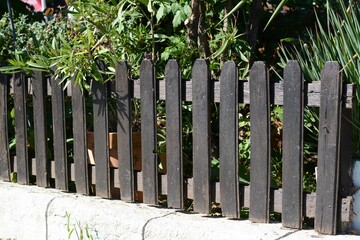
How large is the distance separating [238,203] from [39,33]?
2552 millimetres

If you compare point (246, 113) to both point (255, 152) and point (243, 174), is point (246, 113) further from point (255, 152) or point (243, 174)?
point (255, 152)

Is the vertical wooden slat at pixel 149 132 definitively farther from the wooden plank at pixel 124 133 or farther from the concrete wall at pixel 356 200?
the concrete wall at pixel 356 200

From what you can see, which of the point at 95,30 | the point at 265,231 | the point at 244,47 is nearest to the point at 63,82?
the point at 95,30

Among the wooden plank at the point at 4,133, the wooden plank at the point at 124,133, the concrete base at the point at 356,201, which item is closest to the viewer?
the concrete base at the point at 356,201

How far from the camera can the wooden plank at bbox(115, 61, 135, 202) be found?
4.30m

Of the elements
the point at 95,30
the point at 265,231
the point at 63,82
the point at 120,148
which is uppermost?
the point at 95,30

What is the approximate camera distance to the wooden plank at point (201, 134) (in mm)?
3957

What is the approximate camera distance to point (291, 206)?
12.2 ft

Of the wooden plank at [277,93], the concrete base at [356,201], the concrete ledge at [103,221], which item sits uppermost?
the wooden plank at [277,93]

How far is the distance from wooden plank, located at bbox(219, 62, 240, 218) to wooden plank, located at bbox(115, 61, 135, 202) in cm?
67

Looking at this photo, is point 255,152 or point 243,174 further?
point 243,174

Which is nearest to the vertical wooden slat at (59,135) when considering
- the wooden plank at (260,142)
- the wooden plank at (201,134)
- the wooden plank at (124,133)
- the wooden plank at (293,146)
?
the wooden plank at (124,133)

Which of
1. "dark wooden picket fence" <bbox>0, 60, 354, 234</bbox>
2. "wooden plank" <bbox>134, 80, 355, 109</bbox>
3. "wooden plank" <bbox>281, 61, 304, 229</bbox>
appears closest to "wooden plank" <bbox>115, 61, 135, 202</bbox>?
"dark wooden picket fence" <bbox>0, 60, 354, 234</bbox>

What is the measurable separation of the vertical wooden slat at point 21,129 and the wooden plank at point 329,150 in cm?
228
